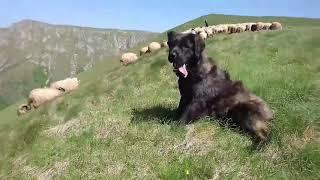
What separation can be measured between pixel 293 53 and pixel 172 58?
13.7 m

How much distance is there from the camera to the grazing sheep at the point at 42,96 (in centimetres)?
3075

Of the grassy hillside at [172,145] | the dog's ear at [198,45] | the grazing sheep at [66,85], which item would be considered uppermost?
the dog's ear at [198,45]

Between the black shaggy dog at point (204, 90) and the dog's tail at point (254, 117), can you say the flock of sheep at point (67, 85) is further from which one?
the dog's tail at point (254, 117)

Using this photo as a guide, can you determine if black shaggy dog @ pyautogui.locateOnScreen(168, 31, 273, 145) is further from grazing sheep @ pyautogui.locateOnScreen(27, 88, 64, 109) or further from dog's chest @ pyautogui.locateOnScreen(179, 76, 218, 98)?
grazing sheep @ pyautogui.locateOnScreen(27, 88, 64, 109)

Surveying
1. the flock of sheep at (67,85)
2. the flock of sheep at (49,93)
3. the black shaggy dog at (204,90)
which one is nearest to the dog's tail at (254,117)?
the black shaggy dog at (204,90)

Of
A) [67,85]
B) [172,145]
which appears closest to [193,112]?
[172,145]

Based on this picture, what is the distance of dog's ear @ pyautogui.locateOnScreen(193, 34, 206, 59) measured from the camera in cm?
1173

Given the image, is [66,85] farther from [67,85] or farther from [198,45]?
[198,45]

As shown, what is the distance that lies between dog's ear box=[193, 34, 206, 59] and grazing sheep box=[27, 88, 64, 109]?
19.9 metres

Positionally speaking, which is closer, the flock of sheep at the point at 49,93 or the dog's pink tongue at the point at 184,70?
the dog's pink tongue at the point at 184,70

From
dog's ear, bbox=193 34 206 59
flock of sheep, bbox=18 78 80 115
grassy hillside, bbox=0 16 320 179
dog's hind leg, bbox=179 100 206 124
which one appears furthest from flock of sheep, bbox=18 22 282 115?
dog's hind leg, bbox=179 100 206 124

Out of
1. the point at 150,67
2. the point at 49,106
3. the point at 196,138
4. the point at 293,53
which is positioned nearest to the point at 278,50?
the point at 293,53

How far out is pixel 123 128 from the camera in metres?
12.7

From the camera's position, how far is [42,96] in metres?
31.1
